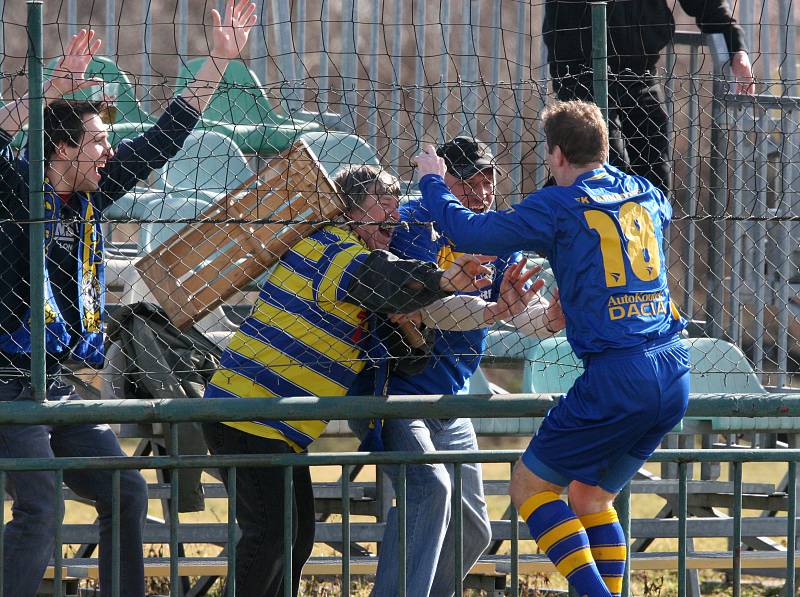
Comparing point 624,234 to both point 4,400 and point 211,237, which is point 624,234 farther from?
point 4,400

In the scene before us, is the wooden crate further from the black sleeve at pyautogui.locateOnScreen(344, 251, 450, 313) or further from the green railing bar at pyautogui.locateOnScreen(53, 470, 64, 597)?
the green railing bar at pyautogui.locateOnScreen(53, 470, 64, 597)

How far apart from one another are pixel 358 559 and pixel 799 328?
2.81m

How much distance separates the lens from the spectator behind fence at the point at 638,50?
5355mm

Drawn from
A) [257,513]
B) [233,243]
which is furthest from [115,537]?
[233,243]

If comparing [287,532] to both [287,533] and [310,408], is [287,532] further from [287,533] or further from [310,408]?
[310,408]

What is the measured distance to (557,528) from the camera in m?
3.69

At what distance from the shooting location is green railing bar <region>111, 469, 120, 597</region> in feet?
13.0

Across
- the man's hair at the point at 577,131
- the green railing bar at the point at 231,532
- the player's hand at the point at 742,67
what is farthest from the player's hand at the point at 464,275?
the player's hand at the point at 742,67

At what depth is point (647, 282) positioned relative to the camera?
146 inches

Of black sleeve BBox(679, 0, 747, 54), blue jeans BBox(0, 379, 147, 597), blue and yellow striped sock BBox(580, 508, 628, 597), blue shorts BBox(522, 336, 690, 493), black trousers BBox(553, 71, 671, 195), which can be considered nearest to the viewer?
blue shorts BBox(522, 336, 690, 493)

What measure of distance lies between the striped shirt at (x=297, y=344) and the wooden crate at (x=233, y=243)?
0.27 m

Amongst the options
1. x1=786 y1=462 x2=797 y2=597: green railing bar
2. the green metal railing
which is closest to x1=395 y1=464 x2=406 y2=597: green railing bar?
the green metal railing

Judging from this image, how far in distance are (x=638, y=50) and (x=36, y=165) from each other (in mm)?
3085

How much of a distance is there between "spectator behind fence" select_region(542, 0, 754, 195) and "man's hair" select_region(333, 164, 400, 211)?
1280mm
